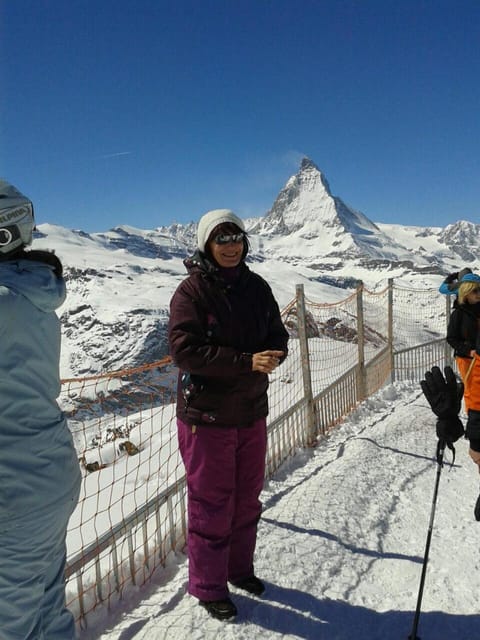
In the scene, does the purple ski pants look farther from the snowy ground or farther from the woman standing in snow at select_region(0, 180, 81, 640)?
the woman standing in snow at select_region(0, 180, 81, 640)

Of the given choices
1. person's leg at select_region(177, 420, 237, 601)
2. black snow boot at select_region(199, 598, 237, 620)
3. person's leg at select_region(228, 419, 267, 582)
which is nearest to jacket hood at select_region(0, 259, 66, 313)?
person's leg at select_region(177, 420, 237, 601)

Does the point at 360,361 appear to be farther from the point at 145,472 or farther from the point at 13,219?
the point at 13,219

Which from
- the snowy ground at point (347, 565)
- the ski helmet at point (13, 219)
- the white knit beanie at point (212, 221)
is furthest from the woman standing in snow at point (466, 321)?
the ski helmet at point (13, 219)

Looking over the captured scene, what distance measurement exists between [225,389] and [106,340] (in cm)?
9279

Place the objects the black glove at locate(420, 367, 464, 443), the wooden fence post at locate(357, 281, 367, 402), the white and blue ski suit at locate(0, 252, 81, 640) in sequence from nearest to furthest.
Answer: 1. the white and blue ski suit at locate(0, 252, 81, 640)
2. the black glove at locate(420, 367, 464, 443)
3. the wooden fence post at locate(357, 281, 367, 402)

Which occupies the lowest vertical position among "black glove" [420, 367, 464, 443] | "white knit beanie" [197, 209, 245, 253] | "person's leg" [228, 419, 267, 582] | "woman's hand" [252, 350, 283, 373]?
"person's leg" [228, 419, 267, 582]

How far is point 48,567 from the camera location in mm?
1431

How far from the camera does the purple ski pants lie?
2.24 m

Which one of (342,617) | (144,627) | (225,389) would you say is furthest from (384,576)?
(225,389)

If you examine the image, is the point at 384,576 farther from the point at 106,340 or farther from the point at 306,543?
the point at 106,340

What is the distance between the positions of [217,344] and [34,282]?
3.39 ft

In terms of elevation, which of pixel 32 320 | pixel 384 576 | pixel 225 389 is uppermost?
pixel 32 320

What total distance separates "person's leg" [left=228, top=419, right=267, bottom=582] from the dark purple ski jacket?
11cm

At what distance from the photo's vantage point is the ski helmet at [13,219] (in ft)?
4.35
